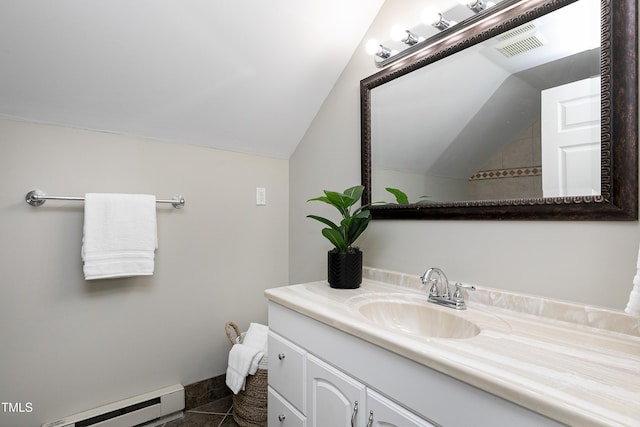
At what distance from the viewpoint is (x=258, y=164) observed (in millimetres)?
2029

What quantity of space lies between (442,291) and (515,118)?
0.67m

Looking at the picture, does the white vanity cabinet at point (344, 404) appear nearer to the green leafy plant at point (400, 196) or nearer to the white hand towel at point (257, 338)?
the white hand towel at point (257, 338)

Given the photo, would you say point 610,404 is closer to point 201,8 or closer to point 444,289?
point 444,289

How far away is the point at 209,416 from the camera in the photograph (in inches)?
65.6

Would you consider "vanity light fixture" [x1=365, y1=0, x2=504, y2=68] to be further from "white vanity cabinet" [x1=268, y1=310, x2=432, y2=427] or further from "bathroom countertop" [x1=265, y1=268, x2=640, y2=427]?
"white vanity cabinet" [x1=268, y1=310, x2=432, y2=427]

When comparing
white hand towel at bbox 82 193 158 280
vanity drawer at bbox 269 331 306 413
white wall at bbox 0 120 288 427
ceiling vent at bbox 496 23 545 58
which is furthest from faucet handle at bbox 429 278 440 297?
white hand towel at bbox 82 193 158 280

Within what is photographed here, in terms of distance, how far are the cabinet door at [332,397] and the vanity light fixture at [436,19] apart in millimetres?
1330

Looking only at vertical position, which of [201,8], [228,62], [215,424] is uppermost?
[201,8]

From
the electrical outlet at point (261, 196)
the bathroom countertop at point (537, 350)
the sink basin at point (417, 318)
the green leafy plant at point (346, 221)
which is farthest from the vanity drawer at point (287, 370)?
the electrical outlet at point (261, 196)

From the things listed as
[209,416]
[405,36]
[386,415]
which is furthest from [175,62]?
[209,416]

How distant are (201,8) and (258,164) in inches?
36.4

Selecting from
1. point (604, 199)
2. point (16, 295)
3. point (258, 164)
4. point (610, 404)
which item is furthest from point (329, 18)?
point (16, 295)

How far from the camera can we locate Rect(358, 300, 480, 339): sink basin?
1013 mm

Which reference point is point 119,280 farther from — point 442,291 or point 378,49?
point 378,49
